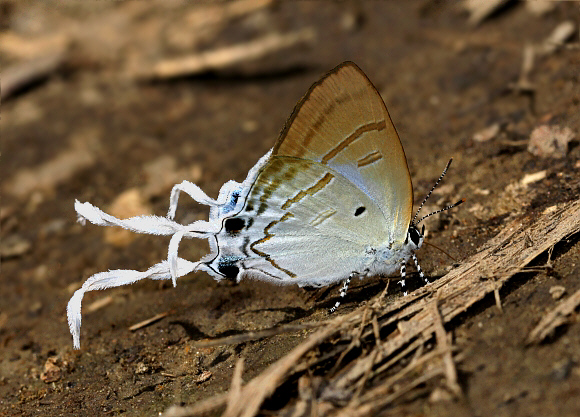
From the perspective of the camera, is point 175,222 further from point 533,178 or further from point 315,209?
point 533,178

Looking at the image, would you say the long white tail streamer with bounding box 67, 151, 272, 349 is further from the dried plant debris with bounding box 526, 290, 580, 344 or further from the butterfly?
the dried plant debris with bounding box 526, 290, 580, 344

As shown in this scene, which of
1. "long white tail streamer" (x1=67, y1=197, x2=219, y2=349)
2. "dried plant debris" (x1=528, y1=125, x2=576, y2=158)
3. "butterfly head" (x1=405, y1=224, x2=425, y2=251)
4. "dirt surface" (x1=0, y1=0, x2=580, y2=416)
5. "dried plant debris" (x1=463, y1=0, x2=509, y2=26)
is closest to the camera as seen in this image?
"dirt surface" (x1=0, y1=0, x2=580, y2=416)

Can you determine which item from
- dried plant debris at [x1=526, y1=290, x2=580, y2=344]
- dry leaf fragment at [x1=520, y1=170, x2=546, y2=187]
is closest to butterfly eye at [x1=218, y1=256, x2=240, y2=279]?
dried plant debris at [x1=526, y1=290, x2=580, y2=344]

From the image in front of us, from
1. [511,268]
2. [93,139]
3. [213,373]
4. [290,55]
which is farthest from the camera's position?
[290,55]

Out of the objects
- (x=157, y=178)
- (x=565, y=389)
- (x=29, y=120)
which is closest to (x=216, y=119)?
(x=157, y=178)

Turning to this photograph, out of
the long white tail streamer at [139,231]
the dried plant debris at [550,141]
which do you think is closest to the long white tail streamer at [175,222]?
the long white tail streamer at [139,231]

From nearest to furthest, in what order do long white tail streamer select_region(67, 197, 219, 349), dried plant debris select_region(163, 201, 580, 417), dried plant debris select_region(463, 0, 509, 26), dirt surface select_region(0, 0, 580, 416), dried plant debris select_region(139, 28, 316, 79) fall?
dried plant debris select_region(163, 201, 580, 417) < dirt surface select_region(0, 0, 580, 416) < long white tail streamer select_region(67, 197, 219, 349) < dried plant debris select_region(463, 0, 509, 26) < dried plant debris select_region(139, 28, 316, 79)

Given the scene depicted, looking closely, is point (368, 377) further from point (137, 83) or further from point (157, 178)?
point (137, 83)
